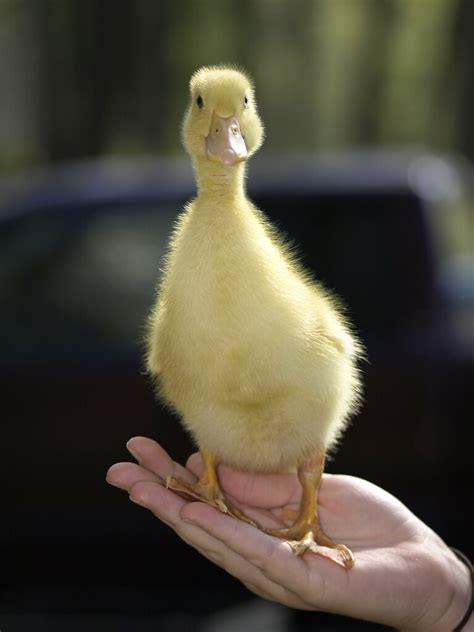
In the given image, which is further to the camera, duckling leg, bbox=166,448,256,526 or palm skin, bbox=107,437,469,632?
duckling leg, bbox=166,448,256,526

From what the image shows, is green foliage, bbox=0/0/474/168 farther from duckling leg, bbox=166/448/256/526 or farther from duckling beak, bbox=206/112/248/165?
duckling beak, bbox=206/112/248/165

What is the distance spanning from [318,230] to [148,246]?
1.01 m

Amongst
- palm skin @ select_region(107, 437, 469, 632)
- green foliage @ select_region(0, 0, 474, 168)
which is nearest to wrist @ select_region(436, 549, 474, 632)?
palm skin @ select_region(107, 437, 469, 632)

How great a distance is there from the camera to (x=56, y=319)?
524 centimetres

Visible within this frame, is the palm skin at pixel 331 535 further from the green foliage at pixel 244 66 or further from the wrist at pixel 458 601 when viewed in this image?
the green foliage at pixel 244 66

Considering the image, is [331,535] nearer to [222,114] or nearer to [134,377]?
[222,114]

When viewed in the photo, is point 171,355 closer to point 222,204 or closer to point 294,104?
point 222,204

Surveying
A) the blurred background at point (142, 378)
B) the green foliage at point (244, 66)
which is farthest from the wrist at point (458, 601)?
the green foliage at point (244, 66)

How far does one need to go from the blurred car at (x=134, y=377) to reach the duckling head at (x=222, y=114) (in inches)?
126

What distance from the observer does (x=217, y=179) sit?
187 centimetres

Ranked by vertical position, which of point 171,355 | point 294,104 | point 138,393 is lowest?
point 138,393

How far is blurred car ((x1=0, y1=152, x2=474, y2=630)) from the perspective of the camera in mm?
5090

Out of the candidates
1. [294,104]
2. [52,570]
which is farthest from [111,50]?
[294,104]

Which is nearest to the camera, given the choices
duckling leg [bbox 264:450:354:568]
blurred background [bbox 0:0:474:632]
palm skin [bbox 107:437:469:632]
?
palm skin [bbox 107:437:469:632]
